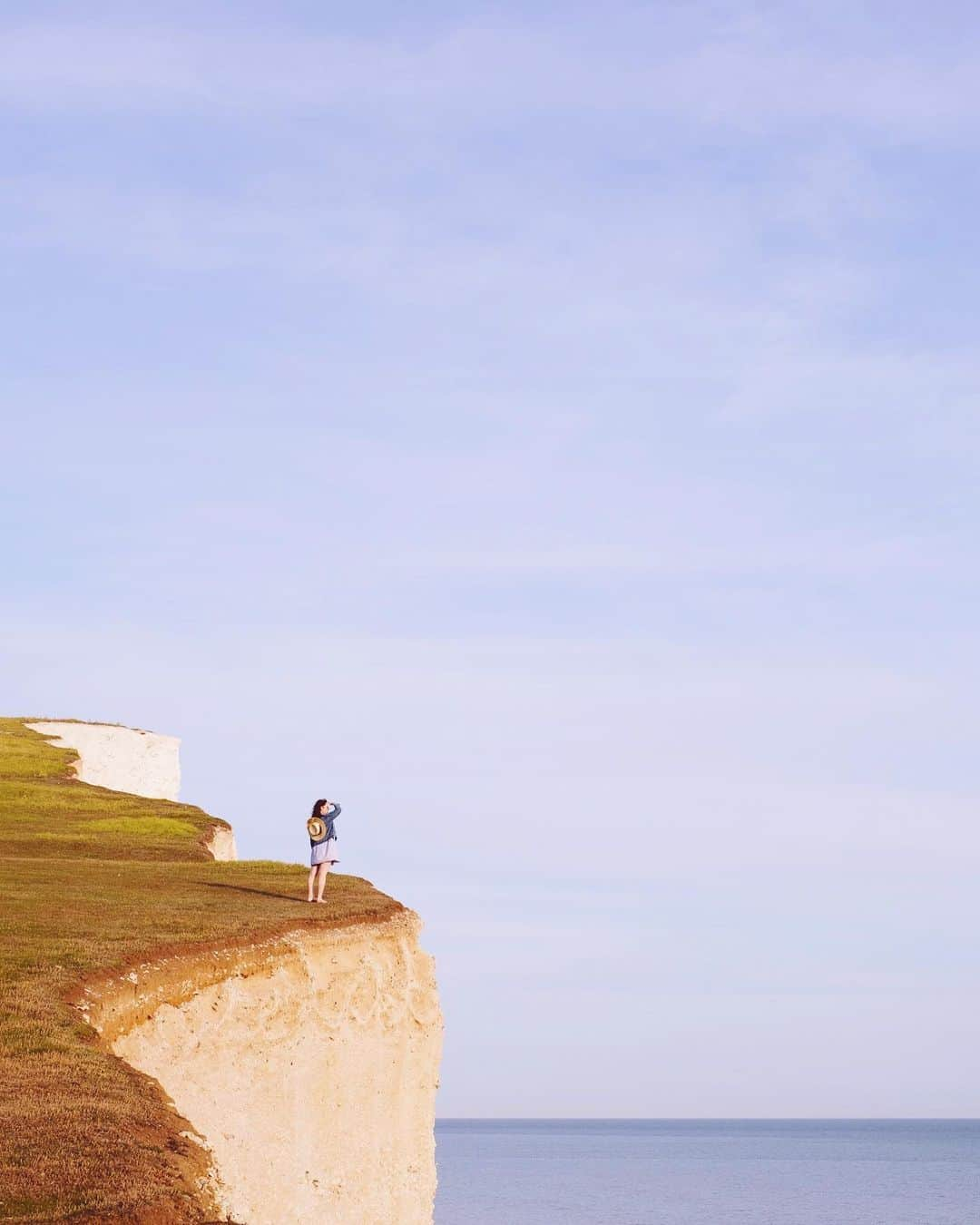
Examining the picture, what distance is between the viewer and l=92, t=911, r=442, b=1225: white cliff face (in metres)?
23.8

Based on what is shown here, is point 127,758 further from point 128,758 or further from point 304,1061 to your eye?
point 304,1061

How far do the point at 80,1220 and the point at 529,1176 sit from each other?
16907cm

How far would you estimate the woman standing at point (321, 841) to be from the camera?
110ft

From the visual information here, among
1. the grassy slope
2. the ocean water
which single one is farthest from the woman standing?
the ocean water

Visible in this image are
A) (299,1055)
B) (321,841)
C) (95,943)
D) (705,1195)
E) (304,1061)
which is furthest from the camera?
(705,1195)

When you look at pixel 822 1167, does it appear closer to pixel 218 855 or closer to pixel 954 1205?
pixel 954 1205

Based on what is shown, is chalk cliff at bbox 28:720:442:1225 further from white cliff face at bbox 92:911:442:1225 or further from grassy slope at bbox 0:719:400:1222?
grassy slope at bbox 0:719:400:1222

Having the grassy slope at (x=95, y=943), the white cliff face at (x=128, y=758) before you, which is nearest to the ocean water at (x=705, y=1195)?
the white cliff face at (x=128, y=758)

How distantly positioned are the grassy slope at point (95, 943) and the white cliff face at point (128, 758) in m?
12.4

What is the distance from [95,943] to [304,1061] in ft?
13.5

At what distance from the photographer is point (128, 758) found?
6669 cm

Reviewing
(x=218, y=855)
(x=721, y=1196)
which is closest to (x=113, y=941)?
(x=218, y=855)

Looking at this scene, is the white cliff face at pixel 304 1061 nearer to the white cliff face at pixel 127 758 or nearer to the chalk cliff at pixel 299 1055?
the chalk cliff at pixel 299 1055

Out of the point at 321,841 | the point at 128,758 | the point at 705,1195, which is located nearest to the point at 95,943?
the point at 321,841
